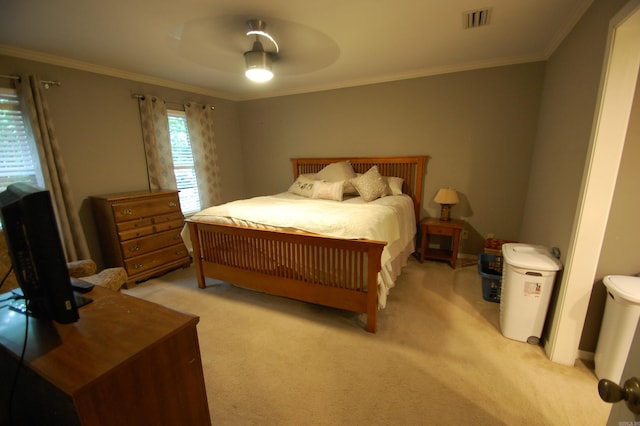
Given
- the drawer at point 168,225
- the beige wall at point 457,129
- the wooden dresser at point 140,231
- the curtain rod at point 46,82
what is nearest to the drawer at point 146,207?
the wooden dresser at point 140,231

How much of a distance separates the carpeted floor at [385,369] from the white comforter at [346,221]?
16.1 inches

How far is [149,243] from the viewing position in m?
3.01

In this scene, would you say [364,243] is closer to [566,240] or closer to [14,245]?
[566,240]

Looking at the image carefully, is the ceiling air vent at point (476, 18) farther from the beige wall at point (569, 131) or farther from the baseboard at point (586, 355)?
the baseboard at point (586, 355)

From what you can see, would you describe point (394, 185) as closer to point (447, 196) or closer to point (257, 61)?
Result: point (447, 196)

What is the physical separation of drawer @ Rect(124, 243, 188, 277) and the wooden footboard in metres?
0.67

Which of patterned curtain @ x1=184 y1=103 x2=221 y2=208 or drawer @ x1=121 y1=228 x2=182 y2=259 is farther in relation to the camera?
patterned curtain @ x1=184 y1=103 x2=221 y2=208

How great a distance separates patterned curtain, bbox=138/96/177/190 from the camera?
10.8 ft

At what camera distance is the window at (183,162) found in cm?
370

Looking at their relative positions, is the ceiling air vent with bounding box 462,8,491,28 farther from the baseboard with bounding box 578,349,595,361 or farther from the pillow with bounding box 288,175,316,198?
the baseboard with bounding box 578,349,595,361

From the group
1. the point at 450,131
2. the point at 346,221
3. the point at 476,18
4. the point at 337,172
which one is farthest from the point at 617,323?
the point at 337,172

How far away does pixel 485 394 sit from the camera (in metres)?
1.51

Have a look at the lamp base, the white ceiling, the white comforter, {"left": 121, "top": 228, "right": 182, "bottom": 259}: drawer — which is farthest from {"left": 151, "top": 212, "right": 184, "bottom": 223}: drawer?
the lamp base

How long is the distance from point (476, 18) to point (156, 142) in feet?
11.8
